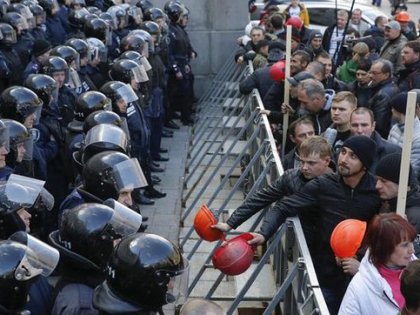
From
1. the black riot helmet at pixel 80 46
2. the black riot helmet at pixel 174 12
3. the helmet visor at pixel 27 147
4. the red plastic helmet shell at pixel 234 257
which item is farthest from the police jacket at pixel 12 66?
the red plastic helmet shell at pixel 234 257

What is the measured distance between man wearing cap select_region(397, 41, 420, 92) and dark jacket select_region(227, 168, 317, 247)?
3724 millimetres

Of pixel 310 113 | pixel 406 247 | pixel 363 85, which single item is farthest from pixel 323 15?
pixel 406 247

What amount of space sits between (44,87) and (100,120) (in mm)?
1079

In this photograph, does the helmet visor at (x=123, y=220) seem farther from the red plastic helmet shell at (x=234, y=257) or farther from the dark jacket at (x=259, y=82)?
the dark jacket at (x=259, y=82)

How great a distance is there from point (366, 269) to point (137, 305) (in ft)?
3.95

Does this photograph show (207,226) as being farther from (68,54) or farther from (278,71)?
(68,54)

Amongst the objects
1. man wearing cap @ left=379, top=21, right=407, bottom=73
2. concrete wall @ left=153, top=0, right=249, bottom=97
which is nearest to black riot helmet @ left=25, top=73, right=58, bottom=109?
man wearing cap @ left=379, top=21, right=407, bottom=73

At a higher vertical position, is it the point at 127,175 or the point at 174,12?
the point at 127,175

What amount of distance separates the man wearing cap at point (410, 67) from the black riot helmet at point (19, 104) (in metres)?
4.03

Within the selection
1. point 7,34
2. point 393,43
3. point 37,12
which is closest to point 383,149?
point 393,43

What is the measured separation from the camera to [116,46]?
11891 mm

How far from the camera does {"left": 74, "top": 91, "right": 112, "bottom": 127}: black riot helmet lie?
24.8ft

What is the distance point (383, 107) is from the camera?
751 centimetres

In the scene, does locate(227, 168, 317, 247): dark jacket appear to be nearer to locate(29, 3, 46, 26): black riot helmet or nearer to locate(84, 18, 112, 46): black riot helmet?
locate(84, 18, 112, 46): black riot helmet
